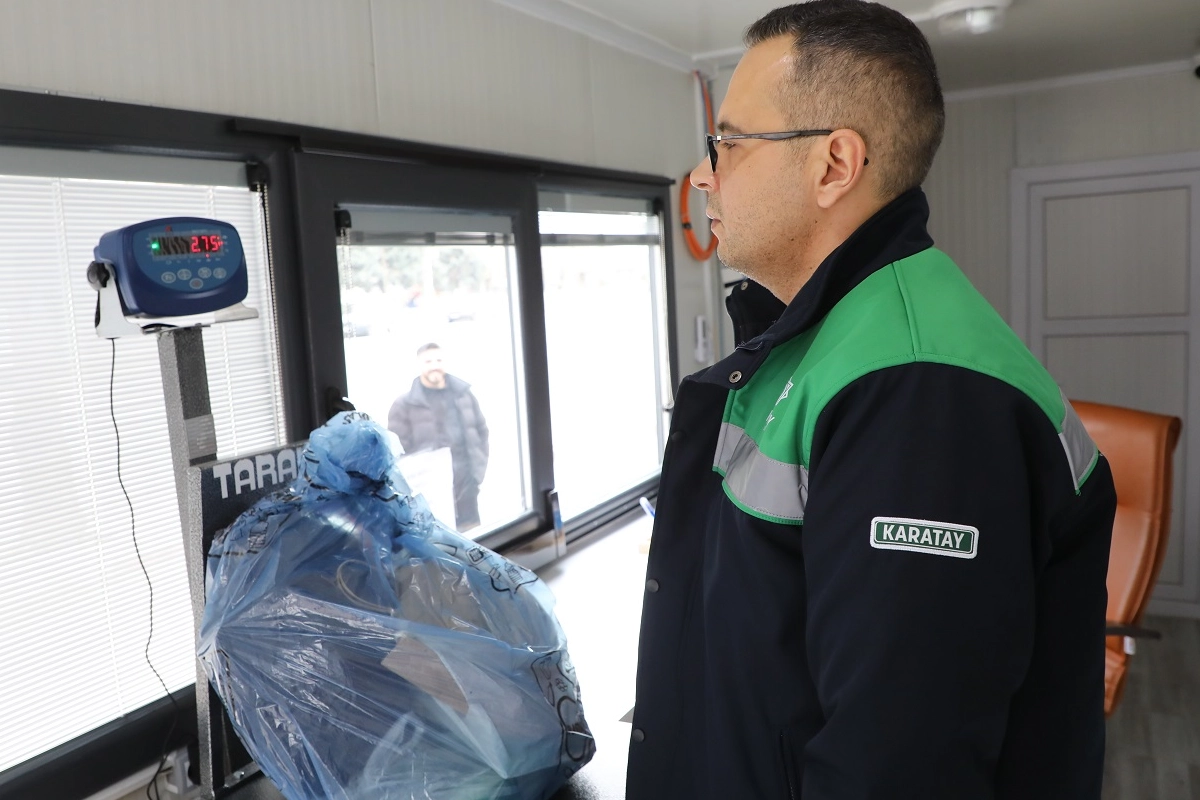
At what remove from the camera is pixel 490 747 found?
959mm

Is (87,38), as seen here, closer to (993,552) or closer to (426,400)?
(426,400)

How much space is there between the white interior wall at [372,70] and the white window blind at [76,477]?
14cm

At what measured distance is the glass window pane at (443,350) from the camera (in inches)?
78.2

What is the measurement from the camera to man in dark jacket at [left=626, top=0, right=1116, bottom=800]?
0.69 metres

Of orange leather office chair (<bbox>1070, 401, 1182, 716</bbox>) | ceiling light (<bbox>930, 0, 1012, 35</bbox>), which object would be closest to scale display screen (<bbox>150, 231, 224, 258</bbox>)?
orange leather office chair (<bbox>1070, 401, 1182, 716</bbox>)

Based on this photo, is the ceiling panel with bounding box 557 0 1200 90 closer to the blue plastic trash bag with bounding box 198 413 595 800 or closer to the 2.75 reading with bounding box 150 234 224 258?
the 2.75 reading with bounding box 150 234 224 258

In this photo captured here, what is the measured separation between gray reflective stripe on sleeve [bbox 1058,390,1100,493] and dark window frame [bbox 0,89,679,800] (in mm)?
1372

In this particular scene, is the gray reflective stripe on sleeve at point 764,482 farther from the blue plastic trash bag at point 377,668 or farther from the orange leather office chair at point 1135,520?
the orange leather office chair at point 1135,520

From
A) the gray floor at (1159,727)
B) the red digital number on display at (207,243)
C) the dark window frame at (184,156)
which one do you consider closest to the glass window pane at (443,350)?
the dark window frame at (184,156)

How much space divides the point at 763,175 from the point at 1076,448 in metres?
0.39

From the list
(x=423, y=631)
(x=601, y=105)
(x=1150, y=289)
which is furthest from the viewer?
(x=1150, y=289)

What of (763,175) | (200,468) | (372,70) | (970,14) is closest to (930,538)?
(763,175)

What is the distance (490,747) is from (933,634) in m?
0.50

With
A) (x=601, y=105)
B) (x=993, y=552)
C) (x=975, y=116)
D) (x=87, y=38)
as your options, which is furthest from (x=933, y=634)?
(x=975, y=116)
